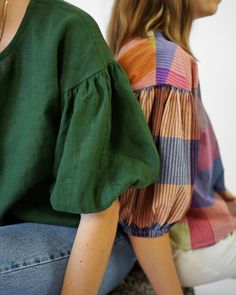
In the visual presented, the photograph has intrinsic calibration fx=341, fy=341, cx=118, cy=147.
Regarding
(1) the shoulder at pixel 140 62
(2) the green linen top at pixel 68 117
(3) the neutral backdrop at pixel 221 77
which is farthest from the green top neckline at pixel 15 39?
(3) the neutral backdrop at pixel 221 77

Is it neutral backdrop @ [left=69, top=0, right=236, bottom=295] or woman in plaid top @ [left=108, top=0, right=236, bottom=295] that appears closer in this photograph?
woman in plaid top @ [left=108, top=0, right=236, bottom=295]

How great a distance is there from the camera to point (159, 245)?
495mm

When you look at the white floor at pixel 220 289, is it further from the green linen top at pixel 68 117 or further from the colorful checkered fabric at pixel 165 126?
the green linen top at pixel 68 117

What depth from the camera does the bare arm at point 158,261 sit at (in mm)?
494

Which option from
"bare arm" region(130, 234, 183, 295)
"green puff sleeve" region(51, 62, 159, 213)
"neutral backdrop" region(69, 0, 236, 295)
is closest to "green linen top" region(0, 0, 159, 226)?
"green puff sleeve" region(51, 62, 159, 213)

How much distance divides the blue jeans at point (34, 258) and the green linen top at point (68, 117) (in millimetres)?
54

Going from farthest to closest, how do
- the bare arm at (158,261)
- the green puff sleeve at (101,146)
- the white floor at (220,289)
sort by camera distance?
the white floor at (220,289) → the bare arm at (158,261) → the green puff sleeve at (101,146)

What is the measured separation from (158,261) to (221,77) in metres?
0.40

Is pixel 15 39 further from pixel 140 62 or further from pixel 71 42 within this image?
pixel 140 62

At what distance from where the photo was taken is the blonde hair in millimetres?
545

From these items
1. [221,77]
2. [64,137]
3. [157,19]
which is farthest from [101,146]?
[221,77]

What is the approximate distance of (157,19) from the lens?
550mm

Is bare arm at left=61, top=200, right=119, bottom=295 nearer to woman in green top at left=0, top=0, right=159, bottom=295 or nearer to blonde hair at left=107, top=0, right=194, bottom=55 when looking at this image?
woman in green top at left=0, top=0, right=159, bottom=295

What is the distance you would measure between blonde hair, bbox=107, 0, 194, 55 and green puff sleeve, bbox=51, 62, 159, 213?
16cm
